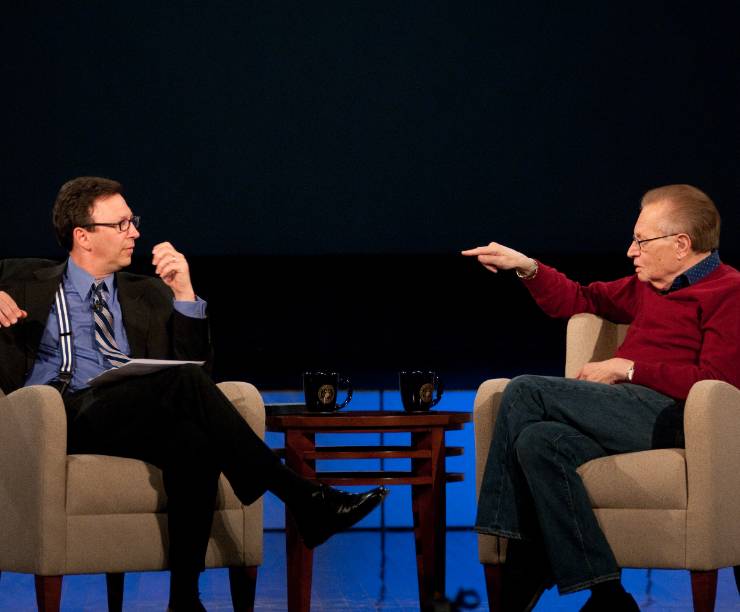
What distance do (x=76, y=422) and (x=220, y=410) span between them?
0.38m

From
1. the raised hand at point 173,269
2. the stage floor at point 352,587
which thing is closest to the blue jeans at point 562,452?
the stage floor at point 352,587

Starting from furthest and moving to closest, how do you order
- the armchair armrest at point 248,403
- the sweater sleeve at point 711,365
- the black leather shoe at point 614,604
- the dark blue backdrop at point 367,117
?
the dark blue backdrop at point 367,117, the armchair armrest at point 248,403, the sweater sleeve at point 711,365, the black leather shoe at point 614,604

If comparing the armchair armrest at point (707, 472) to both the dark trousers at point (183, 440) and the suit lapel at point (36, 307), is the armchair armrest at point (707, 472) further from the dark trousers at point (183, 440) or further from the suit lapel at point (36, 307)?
the suit lapel at point (36, 307)

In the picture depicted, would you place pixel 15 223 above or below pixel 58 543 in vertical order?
above

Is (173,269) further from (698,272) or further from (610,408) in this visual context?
(698,272)

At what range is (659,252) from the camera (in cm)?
289

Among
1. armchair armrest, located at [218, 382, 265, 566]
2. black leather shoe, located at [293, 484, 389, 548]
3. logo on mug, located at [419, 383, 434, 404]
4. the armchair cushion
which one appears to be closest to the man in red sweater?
black leather shoe, located at [293, 484, 389, 548]

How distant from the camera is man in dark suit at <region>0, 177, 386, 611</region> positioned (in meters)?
2.55

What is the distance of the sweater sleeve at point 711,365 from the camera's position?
8.75ft

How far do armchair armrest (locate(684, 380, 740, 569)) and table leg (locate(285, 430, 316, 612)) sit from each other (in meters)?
0.93

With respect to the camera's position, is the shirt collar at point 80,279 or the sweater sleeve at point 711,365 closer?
the sweater sleeve at point 711,365

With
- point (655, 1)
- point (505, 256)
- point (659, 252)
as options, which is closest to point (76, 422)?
point (505, 256)

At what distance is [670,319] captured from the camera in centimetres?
285

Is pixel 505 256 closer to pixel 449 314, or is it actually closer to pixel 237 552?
pixel 237 552
